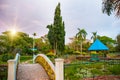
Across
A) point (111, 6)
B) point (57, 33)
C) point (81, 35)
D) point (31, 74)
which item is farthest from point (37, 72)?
point (81, 35)

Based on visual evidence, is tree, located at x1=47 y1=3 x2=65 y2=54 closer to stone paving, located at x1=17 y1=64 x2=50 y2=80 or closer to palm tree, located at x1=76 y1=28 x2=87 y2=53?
palm tree, located at x1=76 y1=28 x2=87 y2=53

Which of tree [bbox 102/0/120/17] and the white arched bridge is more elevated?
tree [bbox 102/0/120/17]

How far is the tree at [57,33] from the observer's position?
4088 centimetres

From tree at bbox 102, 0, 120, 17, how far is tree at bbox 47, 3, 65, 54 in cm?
2829

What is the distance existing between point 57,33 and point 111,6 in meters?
29.1

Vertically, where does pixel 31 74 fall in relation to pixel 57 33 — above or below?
below

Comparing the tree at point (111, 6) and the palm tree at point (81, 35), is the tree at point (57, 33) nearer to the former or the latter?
the palm tree at point (81, 35)

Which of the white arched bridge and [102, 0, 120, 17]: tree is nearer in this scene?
the white arched bridge

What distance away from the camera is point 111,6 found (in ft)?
40.0

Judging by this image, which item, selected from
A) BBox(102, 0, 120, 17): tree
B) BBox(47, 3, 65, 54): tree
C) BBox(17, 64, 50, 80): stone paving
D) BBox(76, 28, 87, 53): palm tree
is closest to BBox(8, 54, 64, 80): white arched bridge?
BBox(17, 64, 50, 80): stone paving

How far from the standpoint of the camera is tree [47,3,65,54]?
134 feet

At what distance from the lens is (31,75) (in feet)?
39.8

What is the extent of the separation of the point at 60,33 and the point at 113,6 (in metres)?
29.4

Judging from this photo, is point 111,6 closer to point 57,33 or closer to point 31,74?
point 31,74
